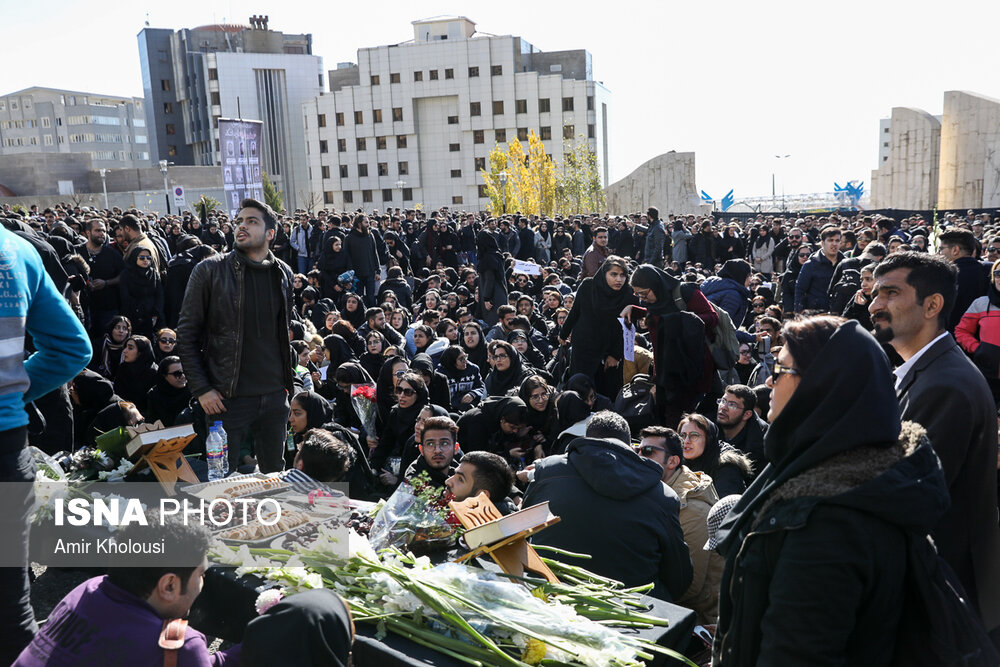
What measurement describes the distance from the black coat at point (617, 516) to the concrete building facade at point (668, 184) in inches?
1645

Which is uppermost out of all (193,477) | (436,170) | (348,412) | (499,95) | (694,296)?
(499,95)

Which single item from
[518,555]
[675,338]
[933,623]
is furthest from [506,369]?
[933,623]

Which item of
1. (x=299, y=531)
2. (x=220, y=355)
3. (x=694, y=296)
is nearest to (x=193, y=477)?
(x=220, y=355)

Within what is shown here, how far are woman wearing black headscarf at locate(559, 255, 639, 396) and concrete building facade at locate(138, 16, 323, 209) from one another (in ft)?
236

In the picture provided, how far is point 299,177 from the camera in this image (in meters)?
82.0

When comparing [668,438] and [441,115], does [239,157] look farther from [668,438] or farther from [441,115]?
[441,115]

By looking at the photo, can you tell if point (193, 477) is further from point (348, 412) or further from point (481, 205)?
point (481, 205)

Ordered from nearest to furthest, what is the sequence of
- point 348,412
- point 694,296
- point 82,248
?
point 694,296 < point 348,412 < point 82,248

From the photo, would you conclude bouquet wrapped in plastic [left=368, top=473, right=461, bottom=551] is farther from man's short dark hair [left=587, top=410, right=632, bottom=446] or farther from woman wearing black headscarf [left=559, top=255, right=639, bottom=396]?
woman wearing black headscarf [left=559, top=255, right=639, bottom=396]

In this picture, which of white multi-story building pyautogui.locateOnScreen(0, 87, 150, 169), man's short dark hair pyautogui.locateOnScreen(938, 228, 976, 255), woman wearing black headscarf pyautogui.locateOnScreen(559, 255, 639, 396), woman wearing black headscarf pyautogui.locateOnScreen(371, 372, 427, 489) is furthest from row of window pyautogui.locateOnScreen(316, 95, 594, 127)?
woman wearing black headscarf pyautogui.locateOnScreen(371, 372, 427, 489)

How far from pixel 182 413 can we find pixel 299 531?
442 centimetres

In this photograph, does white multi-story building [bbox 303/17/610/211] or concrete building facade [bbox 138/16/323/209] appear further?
concrete building facade [bbox 138/16/323/209]

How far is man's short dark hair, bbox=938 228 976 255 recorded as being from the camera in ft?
22.6

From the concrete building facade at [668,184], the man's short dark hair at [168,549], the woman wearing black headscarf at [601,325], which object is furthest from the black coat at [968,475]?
the concrete building facade at [668,184]
